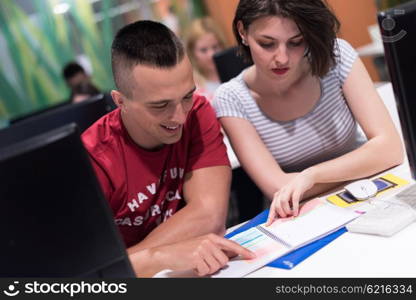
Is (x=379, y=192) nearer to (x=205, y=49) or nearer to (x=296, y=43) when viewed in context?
(x=296, y=43)

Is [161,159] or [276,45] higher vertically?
[276,45]

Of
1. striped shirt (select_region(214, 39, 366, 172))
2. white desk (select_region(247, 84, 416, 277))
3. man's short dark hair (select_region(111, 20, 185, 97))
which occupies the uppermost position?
man's short dark hair (select_region(111, 20, 185, 97))

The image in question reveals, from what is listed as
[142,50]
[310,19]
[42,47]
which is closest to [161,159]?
[142,50]

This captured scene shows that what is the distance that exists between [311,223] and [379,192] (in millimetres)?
246

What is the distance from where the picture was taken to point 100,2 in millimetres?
5590

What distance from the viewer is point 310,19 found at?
1574 millimetres

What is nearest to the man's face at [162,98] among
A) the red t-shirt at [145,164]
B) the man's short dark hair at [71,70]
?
the red t-shirt at [145,164]

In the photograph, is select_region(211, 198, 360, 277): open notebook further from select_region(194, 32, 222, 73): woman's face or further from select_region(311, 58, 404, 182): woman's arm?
select_region(194, 32, 222, 73): woman's face

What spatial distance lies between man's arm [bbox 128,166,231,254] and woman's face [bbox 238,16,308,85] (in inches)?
14.0

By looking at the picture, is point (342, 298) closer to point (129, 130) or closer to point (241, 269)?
point (241, 269)

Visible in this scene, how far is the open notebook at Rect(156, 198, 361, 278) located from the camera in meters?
1.25

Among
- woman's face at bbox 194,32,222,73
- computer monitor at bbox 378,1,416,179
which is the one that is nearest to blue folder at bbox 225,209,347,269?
computer monitor at bbox 378,1,416,179

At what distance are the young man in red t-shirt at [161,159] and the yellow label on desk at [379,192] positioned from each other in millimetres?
328

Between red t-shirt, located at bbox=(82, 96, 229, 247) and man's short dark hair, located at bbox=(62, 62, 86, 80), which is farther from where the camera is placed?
man's short dark hair, located at bbox=(62, 62, 86, 80)
